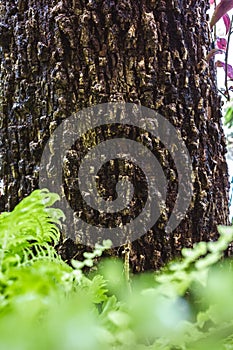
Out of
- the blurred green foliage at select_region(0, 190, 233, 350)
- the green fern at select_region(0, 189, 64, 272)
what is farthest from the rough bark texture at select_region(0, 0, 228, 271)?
the blurred green foliage at select_region(0, 190, 233, 350)

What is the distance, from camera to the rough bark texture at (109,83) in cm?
72

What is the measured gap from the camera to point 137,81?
734 mm

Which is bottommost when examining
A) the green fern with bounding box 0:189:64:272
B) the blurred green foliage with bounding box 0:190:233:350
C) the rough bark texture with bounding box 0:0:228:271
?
the blurred green foliage with bounding box 0:190:233:350

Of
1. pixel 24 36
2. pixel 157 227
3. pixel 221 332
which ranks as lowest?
pixel 221 332

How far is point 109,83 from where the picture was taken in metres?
0.73

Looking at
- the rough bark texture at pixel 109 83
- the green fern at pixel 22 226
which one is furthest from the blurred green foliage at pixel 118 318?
the rough bark texture at pixel 109 83

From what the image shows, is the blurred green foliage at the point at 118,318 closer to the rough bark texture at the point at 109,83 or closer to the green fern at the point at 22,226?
the green fern at the point at 22,226

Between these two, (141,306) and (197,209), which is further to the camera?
(197,209)

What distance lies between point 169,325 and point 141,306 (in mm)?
16

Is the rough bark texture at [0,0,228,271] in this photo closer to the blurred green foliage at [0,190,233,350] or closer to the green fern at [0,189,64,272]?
the green fern at [0,189,64,272]

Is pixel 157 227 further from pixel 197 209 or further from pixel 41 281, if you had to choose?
pixel 41 281

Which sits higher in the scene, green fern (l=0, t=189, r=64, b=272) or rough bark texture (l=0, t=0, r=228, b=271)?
rough bark texture (l=0, t=0, r=228, b=271)

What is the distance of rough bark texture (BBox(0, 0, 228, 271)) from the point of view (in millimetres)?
723

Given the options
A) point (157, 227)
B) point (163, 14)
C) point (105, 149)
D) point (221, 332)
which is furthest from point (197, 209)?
point (221, 332)
